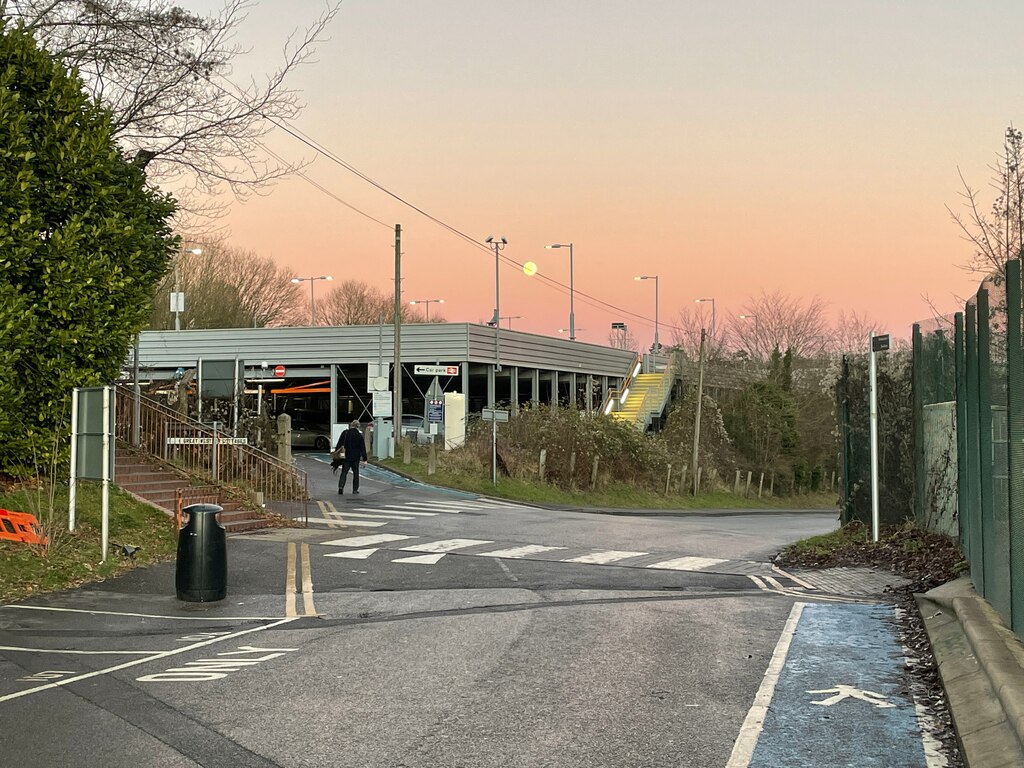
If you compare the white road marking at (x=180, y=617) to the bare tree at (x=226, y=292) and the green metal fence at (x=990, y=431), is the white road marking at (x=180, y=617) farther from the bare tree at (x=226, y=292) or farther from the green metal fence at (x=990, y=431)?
the bare tree at (x=226, y=292)

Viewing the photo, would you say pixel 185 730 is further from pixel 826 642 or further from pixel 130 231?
pixel 130 231

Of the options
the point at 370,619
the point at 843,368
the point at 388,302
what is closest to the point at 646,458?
the point at 843,368

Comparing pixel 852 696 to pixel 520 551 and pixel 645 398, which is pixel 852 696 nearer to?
pixel 520 551

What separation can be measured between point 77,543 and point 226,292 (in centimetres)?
5248

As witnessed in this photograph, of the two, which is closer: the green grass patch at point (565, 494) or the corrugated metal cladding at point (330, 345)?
the green grass patch at point (565, 494)

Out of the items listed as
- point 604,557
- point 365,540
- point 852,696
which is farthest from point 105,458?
point 852,696

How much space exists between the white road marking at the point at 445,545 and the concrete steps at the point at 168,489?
3548 millimetres

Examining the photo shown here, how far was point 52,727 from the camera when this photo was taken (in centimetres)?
646

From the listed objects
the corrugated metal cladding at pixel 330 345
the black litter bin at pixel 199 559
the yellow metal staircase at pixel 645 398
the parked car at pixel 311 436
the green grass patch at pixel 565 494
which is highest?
the corrugated metal cladding at pixel 330 345

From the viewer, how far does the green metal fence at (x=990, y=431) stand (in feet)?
23.7

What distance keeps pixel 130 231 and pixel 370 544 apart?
6228 mm

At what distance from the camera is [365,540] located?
59.3 ft

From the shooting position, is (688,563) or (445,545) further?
(445,545)

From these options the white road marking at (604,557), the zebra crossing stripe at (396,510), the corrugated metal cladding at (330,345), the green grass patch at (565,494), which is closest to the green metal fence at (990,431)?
the white road marking at (604,557)
